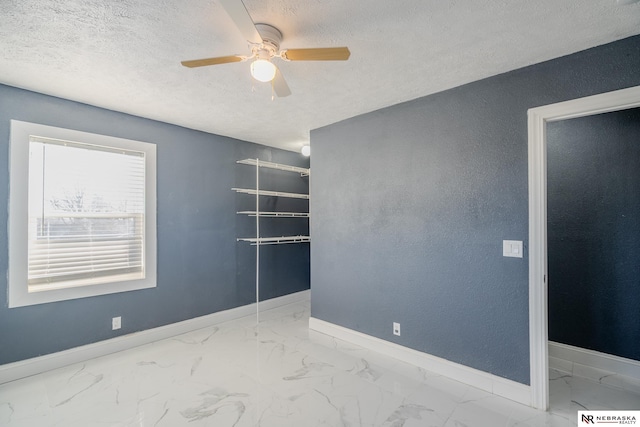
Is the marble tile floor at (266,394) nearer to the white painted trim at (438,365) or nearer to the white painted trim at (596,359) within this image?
the white painted trim at (438,365)

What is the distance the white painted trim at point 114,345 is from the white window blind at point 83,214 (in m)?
0.61

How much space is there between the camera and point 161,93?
8.64 ft

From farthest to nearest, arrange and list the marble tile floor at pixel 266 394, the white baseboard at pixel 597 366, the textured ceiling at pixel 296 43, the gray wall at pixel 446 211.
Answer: the white baseboard at pixel 597 366 → the gray wall at pixel 446 211 → the marble tile floor at pixel 266 394 → the textured ceiling at pixel 296 43

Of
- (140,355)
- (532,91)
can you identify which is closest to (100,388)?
(140,355)

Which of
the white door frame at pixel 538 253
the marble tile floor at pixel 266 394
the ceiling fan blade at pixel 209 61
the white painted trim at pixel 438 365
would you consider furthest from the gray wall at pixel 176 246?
the white door frame at pixel 538 253

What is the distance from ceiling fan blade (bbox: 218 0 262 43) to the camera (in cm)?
126

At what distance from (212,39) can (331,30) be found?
73cm

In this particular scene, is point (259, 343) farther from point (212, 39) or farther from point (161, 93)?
point (212, 39)

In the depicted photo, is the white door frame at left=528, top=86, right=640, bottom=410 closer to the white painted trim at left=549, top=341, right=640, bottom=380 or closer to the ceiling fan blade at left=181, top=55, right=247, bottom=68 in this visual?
the white painted trim at left=549, top=341, right=640, bottom=380

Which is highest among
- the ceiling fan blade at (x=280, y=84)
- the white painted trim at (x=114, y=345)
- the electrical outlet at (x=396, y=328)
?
the ceiling fan blade at (x=280, y=84)

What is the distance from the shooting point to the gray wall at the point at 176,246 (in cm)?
257

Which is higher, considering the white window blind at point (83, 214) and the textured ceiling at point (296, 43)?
the textured ceiling at point (296, 43)

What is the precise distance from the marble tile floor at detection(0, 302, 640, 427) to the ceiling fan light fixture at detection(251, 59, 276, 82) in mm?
2172


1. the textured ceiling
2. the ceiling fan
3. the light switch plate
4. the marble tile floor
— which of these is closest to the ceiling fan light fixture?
the ceiling fan
